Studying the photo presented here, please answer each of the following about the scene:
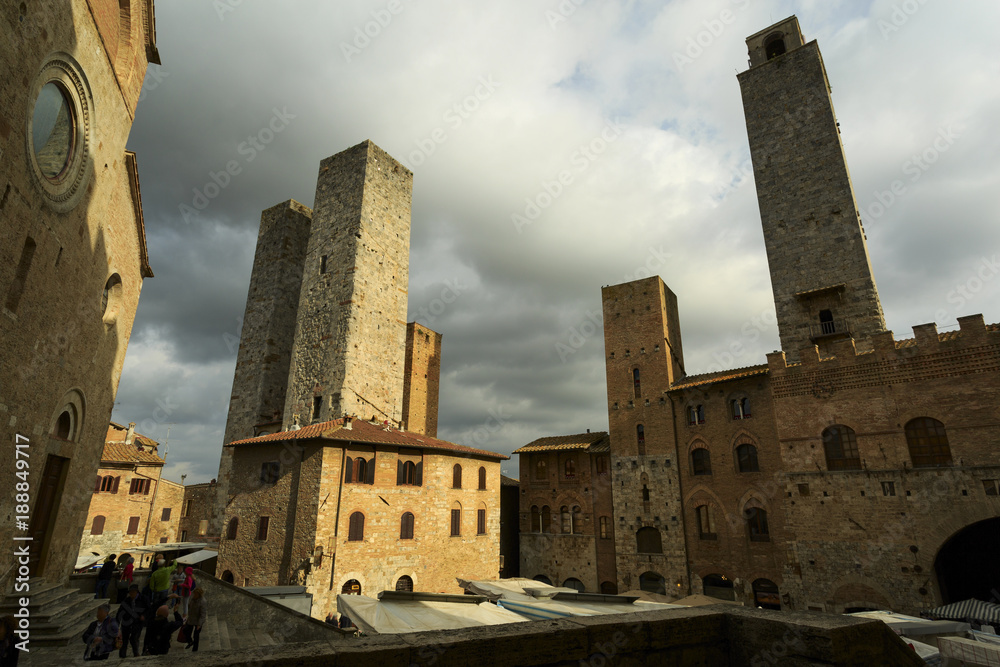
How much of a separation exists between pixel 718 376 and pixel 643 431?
5.03m


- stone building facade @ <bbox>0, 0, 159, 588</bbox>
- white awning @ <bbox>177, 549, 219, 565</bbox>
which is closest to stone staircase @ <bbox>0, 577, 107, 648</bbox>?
stone building facade @ <bbox>0, 0, 159, 588</bbox>

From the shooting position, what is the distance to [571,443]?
31125mm

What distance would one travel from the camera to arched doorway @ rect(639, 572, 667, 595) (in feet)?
81.4

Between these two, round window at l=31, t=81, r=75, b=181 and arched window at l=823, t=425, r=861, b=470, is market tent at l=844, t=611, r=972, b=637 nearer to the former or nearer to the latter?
arched window at l=823, t=425, r=861, b=470

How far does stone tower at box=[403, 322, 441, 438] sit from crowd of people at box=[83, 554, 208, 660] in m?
19.4

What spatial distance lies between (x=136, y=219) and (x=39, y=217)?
545cm

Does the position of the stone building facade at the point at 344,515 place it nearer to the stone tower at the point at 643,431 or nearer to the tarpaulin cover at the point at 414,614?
the tarpaulin cover at the point at 414,614

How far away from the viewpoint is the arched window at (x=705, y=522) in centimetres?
2409

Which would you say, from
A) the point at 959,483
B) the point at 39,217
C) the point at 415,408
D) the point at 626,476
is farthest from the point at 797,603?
the point at 39,217

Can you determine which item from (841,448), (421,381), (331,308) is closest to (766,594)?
(841,448)

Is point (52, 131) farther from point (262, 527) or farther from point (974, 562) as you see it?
point (974, 562)

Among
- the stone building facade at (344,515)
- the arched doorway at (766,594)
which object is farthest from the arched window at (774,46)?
the stone building facade at (344,515)

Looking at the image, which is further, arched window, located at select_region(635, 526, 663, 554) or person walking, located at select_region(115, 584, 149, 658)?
arched window, located at select_region(635, 526, 663, 554)

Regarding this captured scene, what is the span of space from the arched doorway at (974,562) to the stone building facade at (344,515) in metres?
19.1
